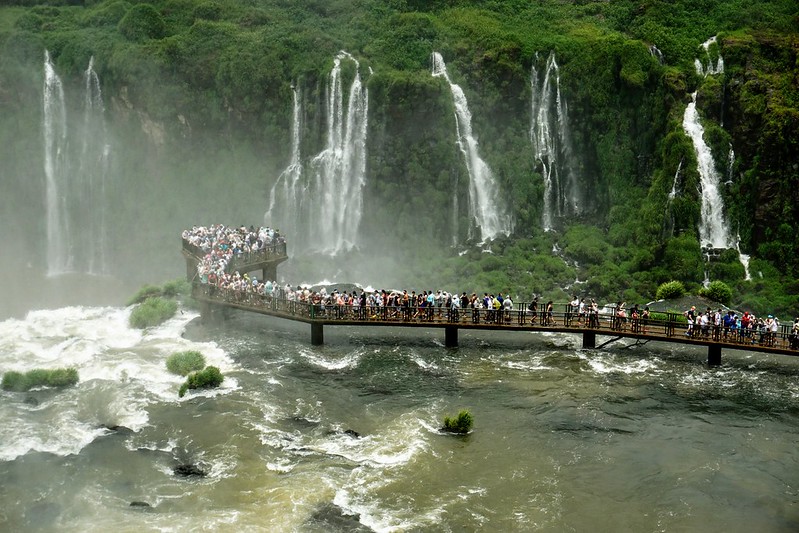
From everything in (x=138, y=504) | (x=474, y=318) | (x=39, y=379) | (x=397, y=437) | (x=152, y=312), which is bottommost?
(x=138, y=504)

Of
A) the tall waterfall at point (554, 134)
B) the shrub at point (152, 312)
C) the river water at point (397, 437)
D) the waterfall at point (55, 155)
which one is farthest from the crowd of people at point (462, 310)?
the waterfall at point (55, 155)

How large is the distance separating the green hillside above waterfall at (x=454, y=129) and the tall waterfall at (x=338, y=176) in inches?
27.6

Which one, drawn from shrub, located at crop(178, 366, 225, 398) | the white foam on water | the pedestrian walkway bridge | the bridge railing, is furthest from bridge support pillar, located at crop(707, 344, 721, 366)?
the bridge railing

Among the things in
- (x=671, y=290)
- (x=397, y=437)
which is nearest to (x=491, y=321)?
(x=397, y=437)

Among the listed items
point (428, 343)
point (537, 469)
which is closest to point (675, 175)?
point (428, 343)

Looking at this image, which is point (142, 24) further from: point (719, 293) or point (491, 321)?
point (719, 293)

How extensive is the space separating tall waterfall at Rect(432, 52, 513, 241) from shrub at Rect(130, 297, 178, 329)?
79.2 ft

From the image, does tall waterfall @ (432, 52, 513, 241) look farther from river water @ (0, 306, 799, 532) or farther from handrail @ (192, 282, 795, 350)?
handrail @ (192, 282, 795, 350)

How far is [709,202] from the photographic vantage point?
58562 millimetres

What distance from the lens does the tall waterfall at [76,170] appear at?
247ft

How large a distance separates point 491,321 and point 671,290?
1343cm

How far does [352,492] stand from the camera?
97.5 ft

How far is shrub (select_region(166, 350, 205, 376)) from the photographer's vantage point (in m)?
41.3

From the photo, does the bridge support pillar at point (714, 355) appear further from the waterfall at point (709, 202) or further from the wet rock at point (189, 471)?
the wet rock at point (189, 471)
